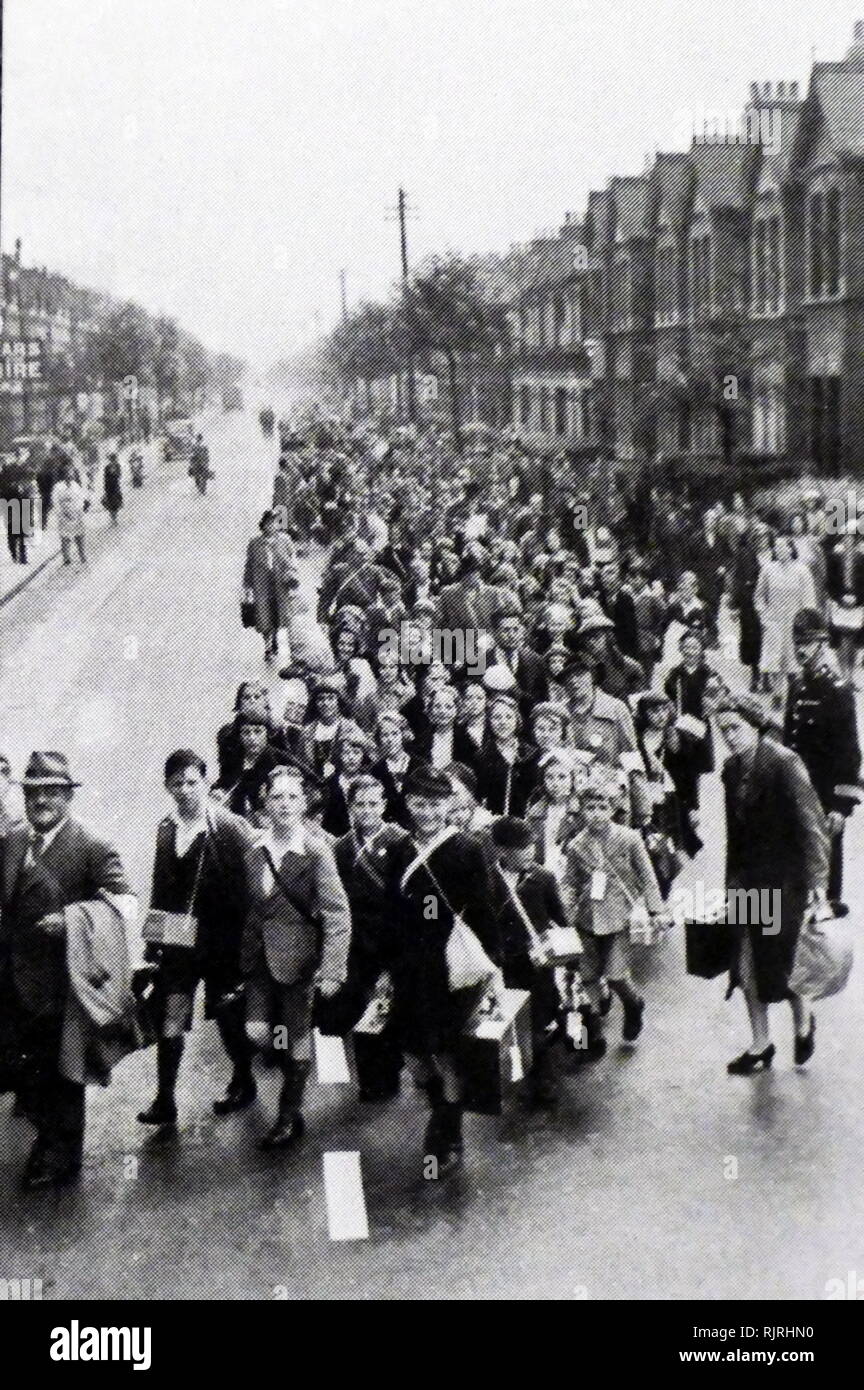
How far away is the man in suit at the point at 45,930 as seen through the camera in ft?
19.5

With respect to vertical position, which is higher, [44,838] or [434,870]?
[44,838]

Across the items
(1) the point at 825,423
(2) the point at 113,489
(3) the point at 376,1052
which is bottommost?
(3) the point at 376,1052

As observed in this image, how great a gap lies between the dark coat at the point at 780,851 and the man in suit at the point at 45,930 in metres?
2.49

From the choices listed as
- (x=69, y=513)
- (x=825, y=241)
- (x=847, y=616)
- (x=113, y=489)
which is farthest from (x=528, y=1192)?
(x=825, y=241)

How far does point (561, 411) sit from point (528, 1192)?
1871 centimetres

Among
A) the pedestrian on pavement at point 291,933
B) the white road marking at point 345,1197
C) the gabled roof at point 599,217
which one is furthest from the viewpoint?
the gabled roof at point 599,217

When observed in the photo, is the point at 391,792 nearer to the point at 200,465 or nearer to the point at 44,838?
the point at 44,838

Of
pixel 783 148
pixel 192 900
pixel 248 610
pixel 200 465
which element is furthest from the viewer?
pixel 783 148

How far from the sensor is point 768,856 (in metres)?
6.57

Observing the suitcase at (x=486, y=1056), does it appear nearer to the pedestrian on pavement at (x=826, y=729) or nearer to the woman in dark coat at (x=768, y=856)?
the woman in dark coat at (x=768, y=856)

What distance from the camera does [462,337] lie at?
20.6 metres

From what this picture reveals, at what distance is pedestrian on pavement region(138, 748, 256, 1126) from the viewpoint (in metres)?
6.27

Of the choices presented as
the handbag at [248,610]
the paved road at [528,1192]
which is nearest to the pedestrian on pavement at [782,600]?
the handbag at [248,610]

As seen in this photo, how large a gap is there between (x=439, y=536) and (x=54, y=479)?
8.25m
